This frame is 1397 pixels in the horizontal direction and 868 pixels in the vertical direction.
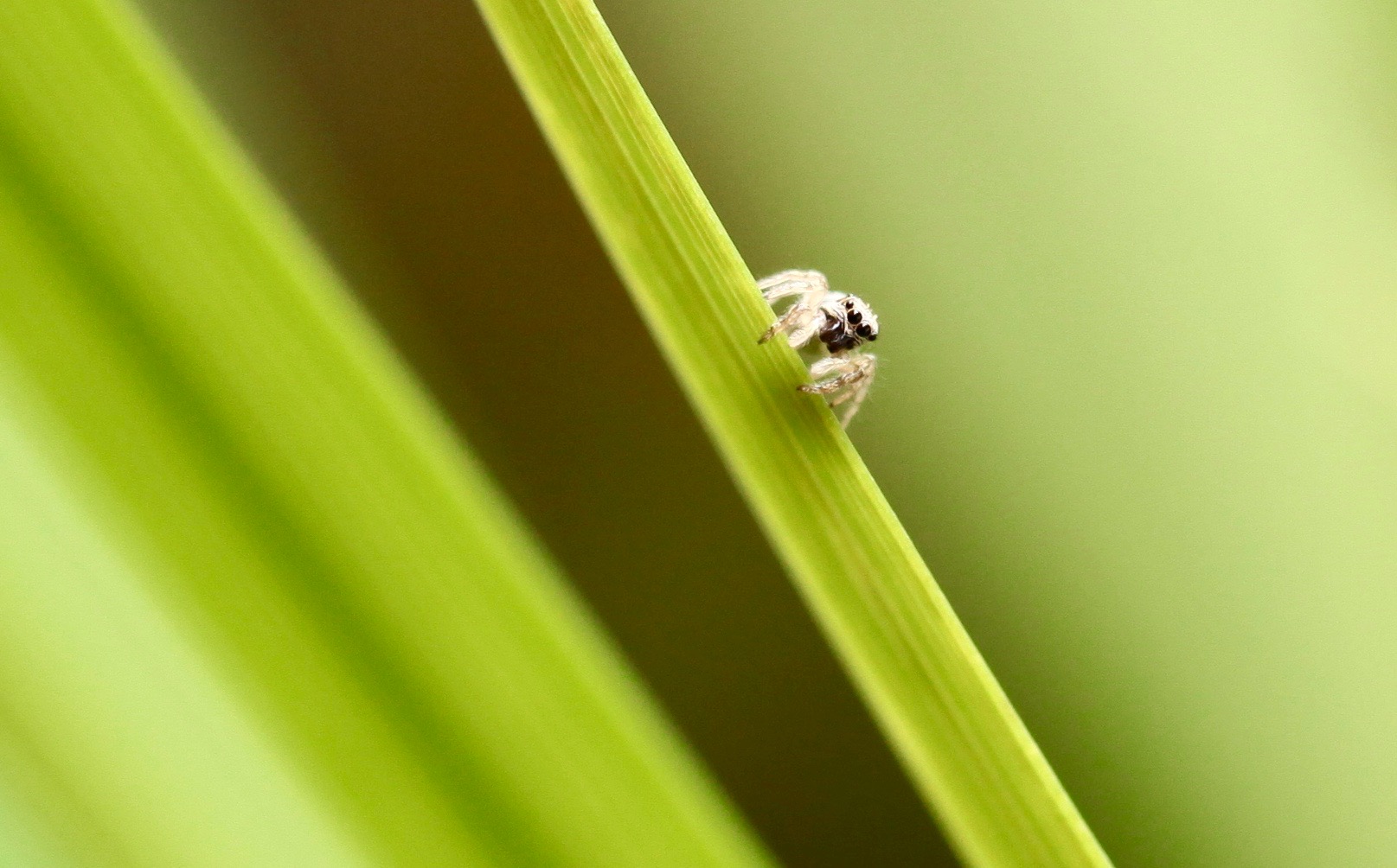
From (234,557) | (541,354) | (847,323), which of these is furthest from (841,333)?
(234,557)

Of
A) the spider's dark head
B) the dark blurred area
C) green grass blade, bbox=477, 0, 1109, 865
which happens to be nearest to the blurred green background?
the dark blurred area

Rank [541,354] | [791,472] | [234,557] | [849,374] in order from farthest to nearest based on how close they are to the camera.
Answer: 1. [541,354]
2. [849,374]
3. [791,472]
4. [234,557]

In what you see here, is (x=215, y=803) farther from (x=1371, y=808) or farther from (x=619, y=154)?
(x=1371, y=808)

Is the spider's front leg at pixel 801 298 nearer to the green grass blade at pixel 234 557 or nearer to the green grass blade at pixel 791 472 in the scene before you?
the green grass blade at pixel 791 472

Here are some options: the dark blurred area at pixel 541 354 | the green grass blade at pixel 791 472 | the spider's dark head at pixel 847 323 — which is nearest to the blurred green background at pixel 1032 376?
the dark blurred area at pixel 541 354

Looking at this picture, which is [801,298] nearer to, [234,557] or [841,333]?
[841,333]

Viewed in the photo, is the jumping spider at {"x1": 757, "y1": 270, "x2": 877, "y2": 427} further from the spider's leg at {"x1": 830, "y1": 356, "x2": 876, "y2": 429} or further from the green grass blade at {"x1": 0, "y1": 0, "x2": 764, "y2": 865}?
the green grass blade at {"x1": 0, "y1": 0, "x2": 764, "y2": 865}

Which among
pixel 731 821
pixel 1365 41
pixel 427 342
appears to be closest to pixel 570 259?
pixel 427 342
